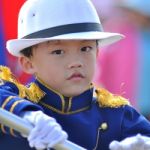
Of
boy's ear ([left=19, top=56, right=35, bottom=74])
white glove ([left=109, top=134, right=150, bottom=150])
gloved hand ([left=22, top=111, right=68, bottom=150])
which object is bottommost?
white glove ([left=109, top=134, right=150, bottom=150])

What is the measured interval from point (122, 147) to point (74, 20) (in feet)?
1.13

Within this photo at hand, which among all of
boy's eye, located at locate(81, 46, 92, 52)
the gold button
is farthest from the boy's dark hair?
the gold button

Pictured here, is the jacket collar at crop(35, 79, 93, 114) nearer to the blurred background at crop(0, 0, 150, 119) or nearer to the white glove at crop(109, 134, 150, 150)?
the white glove at crop(109, 134, 150, 150)

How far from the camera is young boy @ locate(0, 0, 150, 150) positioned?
1.53 meters

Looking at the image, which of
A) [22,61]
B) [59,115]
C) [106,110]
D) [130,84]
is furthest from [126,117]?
[130,84]

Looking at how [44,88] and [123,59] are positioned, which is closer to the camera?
[44,88]

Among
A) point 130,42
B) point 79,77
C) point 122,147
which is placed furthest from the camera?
point 130,42

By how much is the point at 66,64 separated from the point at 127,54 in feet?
3.85

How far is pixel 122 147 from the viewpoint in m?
1.33

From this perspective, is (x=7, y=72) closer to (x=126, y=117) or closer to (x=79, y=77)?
(x=79, y=77)

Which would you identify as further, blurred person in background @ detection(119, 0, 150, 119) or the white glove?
blurred person in background @ detection(119, 0, 150, 119)

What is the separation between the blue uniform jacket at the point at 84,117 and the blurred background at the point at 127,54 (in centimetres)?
102

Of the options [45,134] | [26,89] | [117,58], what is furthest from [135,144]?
[117,58]

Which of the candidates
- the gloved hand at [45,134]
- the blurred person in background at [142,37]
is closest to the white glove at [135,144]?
the gloved hand at [45,134]
